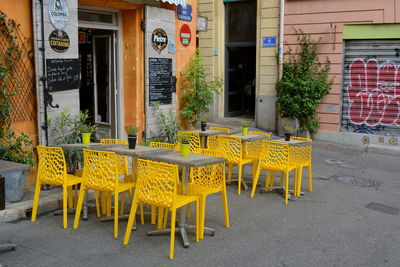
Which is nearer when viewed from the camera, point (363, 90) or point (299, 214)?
point (299, 214)

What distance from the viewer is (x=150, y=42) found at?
920 cm

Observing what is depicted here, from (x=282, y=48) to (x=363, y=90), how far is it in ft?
7.64

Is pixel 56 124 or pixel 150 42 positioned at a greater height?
pixel 150 42

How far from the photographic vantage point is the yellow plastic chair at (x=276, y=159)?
7078mm

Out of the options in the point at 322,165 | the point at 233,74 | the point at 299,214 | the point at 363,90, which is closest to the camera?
the point at 299,214

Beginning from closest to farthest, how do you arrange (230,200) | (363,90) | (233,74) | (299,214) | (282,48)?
(299,214)
(230,200)
(363,90)
(282,48)
(233,74)

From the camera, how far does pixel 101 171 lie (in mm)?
5621

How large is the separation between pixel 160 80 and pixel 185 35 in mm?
1285

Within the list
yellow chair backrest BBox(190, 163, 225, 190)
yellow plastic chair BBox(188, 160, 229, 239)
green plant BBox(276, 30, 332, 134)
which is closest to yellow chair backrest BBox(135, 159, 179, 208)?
yellow plastic chair BBox(188, 160, 229, 239)

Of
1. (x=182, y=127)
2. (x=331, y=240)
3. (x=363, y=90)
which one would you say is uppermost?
(x=363, y=90)

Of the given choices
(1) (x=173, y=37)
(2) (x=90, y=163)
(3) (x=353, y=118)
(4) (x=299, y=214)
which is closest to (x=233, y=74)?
(3) (x=353, y=118)

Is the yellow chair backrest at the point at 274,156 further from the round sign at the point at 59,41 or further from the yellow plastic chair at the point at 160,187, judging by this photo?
the round sign at the point at 59,41

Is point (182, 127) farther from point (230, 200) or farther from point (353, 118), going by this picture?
point (353, 118)

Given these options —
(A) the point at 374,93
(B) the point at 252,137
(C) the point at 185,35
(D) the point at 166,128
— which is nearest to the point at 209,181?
(B) the point at 252,137
